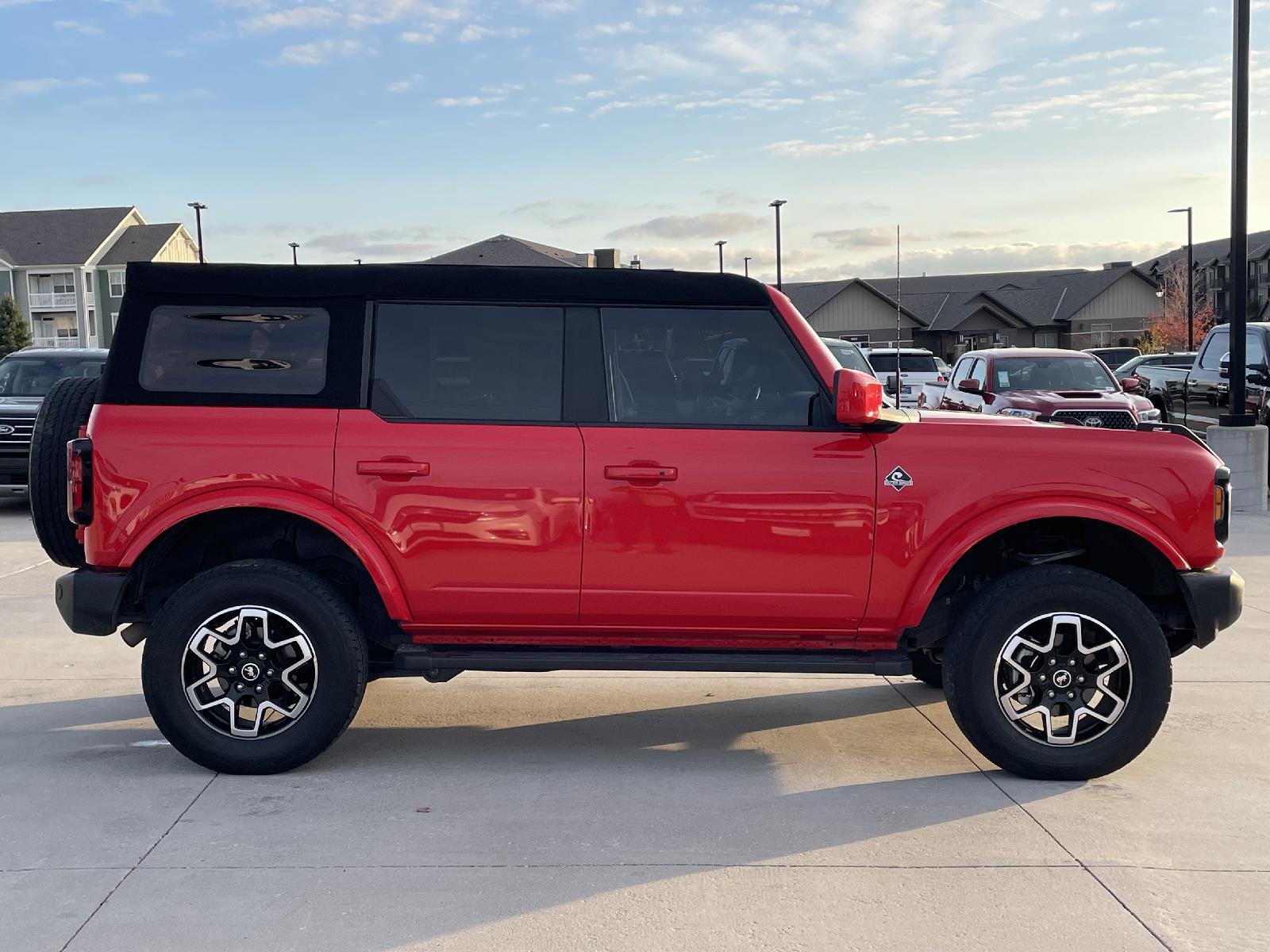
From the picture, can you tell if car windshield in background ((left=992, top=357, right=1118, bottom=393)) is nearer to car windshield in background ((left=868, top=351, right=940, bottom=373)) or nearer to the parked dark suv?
car windshield in background ((left=868, top=351, right=940, bottom=373))

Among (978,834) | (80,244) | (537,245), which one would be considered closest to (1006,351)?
(978,834)

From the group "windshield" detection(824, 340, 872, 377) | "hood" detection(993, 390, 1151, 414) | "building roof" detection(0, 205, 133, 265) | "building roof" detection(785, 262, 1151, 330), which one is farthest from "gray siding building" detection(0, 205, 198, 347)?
"hood" detection(993, 390, 1151, 414)

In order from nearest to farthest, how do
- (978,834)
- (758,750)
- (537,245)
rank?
1. (978,834)
2. (758,750)
3. (537,245)

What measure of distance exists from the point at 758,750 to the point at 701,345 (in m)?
1.77

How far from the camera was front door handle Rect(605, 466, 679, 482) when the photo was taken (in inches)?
192

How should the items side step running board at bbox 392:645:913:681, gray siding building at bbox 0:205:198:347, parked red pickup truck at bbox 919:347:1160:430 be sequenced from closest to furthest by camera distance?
side step running board at bbox 392:645:913:681 → parked red pickup truck at bbox 919:347:1160:430 → gray siding building at bbox 0:205:198:347

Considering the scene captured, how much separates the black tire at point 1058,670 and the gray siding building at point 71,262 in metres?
66.5

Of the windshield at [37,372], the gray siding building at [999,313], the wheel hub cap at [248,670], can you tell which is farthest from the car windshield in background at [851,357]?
the gray siding building at [999,313]

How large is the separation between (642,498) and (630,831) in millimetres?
1265

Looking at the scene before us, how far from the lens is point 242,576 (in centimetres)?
492

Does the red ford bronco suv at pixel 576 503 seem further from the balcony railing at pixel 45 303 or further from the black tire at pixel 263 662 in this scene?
the balcony railing at pixel 45 303

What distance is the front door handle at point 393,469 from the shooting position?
16.0ft

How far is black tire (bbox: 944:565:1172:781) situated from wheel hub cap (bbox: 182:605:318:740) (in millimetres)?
2577

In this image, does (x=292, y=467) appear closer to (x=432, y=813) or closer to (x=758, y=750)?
(x=432, y=813)
